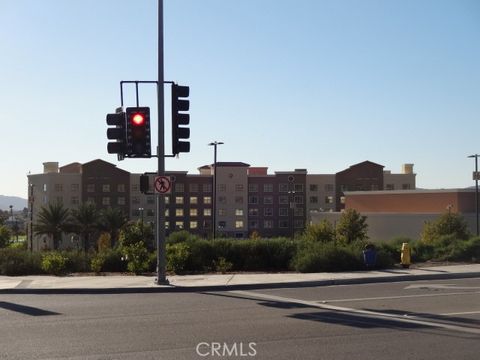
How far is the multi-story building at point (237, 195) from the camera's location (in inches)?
4683

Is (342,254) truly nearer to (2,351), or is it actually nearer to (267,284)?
(267,284)

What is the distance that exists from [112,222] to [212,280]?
71.1m

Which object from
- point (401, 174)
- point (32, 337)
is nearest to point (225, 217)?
point (401, 174)

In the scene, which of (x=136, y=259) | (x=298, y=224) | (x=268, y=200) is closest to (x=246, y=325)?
(x=136, y=259)

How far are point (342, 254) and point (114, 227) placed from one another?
69.4 metres

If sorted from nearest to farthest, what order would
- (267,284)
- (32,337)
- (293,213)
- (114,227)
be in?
(32,337) < (267,284) < (114,227) < (293,213)

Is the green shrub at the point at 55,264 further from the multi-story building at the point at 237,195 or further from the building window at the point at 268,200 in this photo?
the building window at the point at 268,200

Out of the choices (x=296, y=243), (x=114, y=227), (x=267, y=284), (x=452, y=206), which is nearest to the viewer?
(x=267, y=284)

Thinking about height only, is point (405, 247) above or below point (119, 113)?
below

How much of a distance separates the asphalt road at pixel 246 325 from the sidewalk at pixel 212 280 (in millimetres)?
699

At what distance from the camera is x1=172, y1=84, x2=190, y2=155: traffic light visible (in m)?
17.3

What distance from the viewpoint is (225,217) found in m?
123

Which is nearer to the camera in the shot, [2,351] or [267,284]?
[2,351]

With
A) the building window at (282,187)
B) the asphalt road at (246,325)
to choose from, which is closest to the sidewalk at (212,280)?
the asphalt road at (246,325)
